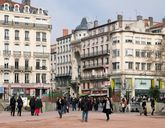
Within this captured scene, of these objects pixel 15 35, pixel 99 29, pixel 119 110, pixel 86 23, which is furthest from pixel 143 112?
pixel 86 23

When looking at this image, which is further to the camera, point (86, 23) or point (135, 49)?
point (86, 23)

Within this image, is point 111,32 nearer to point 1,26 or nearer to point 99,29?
point 99,29

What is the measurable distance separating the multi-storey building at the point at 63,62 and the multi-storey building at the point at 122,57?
37.0 feet

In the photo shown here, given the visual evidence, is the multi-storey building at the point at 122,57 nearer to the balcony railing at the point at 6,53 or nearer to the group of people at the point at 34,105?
the balcony railing at the point at 6,53

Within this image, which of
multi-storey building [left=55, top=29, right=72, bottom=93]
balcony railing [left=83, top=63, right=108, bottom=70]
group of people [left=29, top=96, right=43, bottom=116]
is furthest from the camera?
multi-storey building [left=55, top=29, right=72, bottom=93]

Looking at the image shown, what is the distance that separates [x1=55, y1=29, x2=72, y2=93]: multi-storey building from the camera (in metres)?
118

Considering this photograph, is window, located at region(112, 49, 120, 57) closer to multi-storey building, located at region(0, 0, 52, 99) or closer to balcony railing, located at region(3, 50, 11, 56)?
multi-storey building, located at region(0, 0, 52, 99)

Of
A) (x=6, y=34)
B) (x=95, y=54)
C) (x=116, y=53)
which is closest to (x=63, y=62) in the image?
(x=95, y=54)

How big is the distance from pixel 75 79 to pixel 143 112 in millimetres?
71583

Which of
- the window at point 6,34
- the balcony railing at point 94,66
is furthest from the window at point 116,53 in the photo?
the window at point 6,34

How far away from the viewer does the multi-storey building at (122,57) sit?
93188mm

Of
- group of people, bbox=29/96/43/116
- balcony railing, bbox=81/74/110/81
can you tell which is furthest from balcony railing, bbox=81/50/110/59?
group of people, bbox=29/96/43/116

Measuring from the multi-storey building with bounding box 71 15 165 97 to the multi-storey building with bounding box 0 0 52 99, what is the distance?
41.0 ft

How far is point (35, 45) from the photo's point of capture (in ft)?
304
